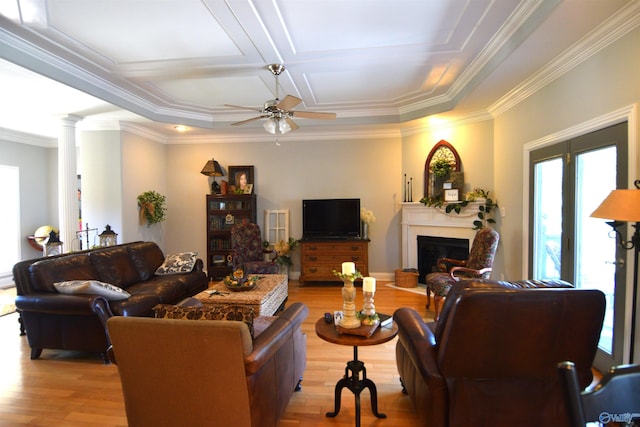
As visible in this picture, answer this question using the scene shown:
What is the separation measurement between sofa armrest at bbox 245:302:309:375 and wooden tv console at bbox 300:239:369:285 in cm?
315

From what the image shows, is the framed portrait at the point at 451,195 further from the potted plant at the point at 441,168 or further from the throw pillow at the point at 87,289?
the throw pillow at the point at 87,289

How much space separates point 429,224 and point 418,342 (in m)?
3.67

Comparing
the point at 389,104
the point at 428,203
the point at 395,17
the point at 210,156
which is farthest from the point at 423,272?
the point at 210,156

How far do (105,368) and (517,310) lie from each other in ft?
11.0

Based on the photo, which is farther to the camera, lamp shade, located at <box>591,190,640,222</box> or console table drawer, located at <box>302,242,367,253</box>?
console table drawer, located at <box>302,242,367,253</box>

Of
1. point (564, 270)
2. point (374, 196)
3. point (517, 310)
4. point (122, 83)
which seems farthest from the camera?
point (374, 196)

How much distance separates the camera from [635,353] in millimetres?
2291

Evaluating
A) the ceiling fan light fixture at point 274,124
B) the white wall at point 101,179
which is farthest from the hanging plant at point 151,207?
the ceiling fan light fixture at point 274,124

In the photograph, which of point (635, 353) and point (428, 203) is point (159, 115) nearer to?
point (428, 203)

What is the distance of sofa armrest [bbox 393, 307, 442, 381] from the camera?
5.45ft

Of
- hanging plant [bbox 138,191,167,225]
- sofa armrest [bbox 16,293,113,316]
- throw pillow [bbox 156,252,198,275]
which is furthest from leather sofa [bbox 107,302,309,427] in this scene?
hanging plant [bbox 138,191,167,225]

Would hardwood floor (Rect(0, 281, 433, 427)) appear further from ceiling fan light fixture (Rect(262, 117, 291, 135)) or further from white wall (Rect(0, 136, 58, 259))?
white wall (Rect(0, 136, 58, 259))

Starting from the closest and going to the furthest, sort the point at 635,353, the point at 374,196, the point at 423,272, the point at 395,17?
1. the point at 635,353
2. the point at 395,17
3. the point at 423,272
4. the point at 374,196

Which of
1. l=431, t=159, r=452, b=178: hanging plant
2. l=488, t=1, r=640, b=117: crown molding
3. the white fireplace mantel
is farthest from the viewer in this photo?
l=431, t=159, r=452, b=178: hanging plant
